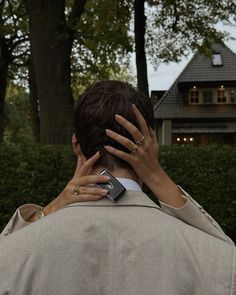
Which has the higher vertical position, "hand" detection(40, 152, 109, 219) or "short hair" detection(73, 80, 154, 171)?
"short hair" detection(73, 80, 154, 171)

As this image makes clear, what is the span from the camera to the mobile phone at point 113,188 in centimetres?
147

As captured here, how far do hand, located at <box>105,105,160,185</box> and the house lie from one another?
3445 centimetres

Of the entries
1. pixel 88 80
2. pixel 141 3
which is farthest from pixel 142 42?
pixel 88 80

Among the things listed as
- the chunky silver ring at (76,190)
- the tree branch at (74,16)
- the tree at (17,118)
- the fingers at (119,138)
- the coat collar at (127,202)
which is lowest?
the tree at (17,118)

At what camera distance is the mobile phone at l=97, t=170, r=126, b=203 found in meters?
1.47

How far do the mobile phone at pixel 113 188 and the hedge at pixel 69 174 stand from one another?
5.93m

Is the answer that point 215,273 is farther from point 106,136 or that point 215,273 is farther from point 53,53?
point 53,53

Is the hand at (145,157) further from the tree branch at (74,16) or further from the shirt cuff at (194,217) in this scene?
the tree branch at (74,16)

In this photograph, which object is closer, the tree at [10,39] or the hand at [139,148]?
the hand at [139,148]

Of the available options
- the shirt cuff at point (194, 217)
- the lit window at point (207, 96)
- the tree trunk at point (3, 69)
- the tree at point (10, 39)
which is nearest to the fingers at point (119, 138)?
the shirt cuff at point (194, 217)

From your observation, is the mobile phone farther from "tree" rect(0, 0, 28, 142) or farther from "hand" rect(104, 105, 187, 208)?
"tree" rect(0, 0, 28, 142)

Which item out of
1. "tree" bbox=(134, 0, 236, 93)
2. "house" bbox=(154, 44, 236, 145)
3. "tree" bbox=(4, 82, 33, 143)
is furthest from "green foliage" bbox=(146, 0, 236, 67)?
"tree" bbox=(4, 82, 33, 143)

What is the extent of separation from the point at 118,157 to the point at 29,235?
1.19 ft

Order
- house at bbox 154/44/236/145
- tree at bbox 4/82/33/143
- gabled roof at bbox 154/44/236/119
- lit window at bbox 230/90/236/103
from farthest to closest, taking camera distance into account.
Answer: tree at bbox 4/82/33/143 < lit window at bbox 230/90/236/103 < gabled roof at bbox 154/44/236/119 < house at bbox 154/44/236/145
